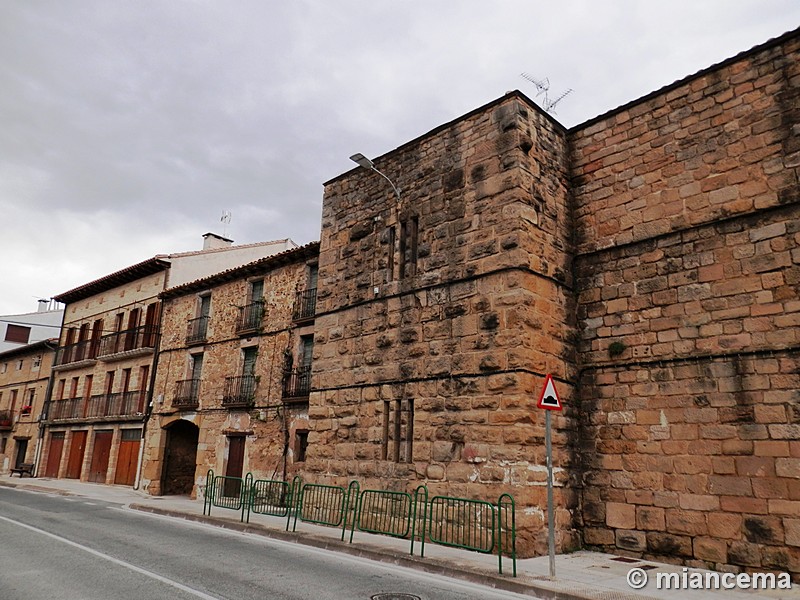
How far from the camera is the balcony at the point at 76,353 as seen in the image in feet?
79.4

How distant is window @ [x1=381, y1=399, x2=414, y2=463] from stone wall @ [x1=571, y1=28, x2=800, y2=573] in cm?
264

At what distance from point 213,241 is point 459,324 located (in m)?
18.2

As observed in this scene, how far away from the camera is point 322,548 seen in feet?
27.7

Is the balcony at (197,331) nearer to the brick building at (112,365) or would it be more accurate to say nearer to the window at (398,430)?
the brick building at (112,365)

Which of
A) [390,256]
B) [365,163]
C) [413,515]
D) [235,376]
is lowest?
[413,515]

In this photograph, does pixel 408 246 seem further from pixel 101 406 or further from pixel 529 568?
pixel 101 406

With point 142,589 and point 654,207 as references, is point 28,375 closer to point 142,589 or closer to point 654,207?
point 142,589

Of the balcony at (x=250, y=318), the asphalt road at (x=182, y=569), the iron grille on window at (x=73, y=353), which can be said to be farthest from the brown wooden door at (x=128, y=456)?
the asphalt road at (x=182, y=569)

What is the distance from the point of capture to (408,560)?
7.26 metres

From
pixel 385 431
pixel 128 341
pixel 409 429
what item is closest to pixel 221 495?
pixel 385 431

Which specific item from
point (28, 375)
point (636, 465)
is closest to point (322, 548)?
point (636, 465)

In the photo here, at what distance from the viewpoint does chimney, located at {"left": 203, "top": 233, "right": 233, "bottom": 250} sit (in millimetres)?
24656

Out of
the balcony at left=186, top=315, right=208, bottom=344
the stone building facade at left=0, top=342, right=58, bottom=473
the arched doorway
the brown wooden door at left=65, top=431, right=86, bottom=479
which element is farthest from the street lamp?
the stone building facade at left=0, top=342, right=58, bottom=473

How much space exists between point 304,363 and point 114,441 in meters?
10.4
